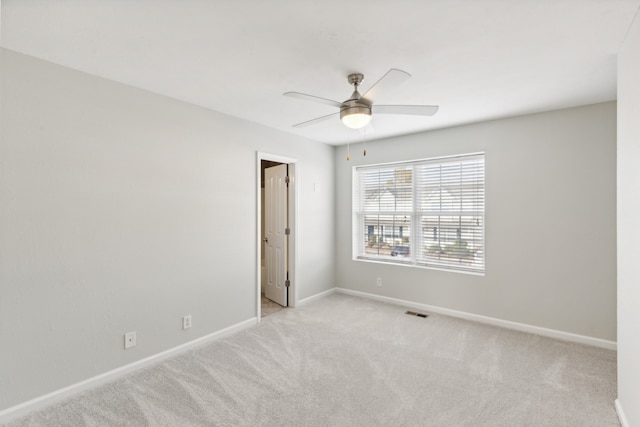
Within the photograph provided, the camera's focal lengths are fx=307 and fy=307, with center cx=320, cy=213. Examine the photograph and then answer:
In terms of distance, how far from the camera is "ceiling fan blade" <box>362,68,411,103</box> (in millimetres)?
1808

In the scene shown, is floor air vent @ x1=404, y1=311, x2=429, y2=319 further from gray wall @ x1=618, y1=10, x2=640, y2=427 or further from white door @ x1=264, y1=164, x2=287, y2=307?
gray wall @ x1=618, y1=10, x2=640, y2=427

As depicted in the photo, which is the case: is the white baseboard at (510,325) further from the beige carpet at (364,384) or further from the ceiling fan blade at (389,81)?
the ceiling fan blade at (389,81)

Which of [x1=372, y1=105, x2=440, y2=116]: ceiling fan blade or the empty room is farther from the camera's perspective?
[x1=372, y1=105, x2=440, y2=116]: ceiling fan blade

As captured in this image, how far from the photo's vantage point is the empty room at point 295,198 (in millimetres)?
1855

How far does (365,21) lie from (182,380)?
9.53 ft

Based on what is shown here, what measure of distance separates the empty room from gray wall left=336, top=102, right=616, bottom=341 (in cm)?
2

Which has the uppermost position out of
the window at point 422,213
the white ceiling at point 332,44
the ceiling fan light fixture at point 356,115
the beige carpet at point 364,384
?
the white ceiling at point 332,44

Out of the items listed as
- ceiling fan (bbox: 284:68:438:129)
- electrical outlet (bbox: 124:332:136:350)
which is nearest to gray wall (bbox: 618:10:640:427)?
ceiling fan (bbox: 284:68:438:129)

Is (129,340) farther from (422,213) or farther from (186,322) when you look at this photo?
(422,213)

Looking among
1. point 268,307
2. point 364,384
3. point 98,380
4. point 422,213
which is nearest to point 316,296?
point 268,307

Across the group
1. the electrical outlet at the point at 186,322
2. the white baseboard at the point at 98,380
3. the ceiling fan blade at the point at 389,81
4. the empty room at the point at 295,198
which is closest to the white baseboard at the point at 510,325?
the empty room at the point at 295,198

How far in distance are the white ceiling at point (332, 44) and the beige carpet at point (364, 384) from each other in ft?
7.98

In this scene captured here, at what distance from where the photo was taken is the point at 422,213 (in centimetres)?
428

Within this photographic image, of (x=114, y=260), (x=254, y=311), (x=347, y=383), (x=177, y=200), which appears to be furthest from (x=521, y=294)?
(x=114, y=260)
